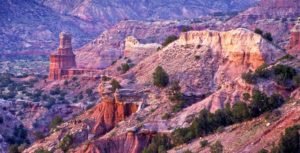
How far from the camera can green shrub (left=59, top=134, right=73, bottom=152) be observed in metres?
54.5

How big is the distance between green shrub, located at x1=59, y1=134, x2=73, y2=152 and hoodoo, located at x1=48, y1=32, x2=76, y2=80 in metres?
51.6

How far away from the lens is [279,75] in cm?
4988

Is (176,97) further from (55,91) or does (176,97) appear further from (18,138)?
(55,91)

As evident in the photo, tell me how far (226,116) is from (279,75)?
15.3ft

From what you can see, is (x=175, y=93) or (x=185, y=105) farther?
(x=175, y=93)

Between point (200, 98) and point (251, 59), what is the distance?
536cm

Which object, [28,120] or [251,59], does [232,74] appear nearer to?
[251,59]

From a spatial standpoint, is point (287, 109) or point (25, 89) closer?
point (287, 109)

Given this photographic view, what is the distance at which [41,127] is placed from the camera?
78125mm

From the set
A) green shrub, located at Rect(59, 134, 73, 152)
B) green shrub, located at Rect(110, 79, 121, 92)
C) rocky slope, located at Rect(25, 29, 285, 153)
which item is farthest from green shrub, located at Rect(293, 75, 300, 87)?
green shrub, located at Rect(110, 79, 121, 92)

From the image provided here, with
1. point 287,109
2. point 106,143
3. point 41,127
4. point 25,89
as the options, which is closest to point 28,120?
point 41,127

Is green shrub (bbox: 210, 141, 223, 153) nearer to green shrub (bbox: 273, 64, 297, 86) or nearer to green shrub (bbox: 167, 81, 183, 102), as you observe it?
green shrub (bbox: 273, 64, 297, 86)

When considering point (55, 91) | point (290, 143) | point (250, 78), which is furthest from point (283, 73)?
point (55, 91)

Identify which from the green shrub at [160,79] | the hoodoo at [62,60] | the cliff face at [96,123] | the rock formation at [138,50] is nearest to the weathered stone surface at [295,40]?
the green shrub at [160,79]
